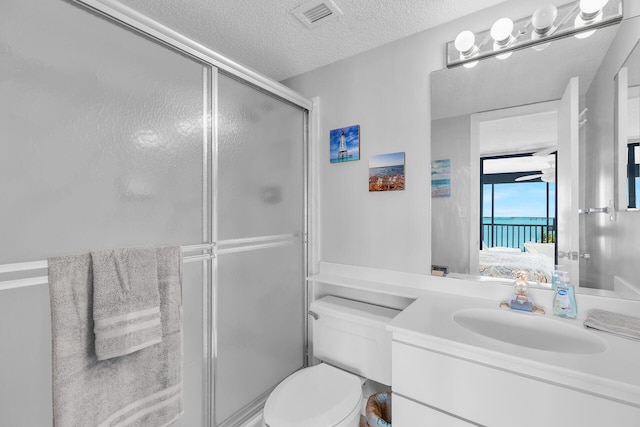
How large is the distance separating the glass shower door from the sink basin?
1.07 metres

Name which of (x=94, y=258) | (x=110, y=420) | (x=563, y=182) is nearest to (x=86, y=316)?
(x=94, y=258)

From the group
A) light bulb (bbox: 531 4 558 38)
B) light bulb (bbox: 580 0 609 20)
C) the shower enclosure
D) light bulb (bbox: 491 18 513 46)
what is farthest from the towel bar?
light bulb (bbox: 580 0 609 20)

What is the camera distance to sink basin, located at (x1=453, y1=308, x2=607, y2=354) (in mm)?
1128

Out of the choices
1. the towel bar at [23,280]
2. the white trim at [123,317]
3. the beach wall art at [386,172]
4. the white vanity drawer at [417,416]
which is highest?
the beach wall art at [386,172]

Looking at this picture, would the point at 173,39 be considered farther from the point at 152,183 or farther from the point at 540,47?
the point at 540,47

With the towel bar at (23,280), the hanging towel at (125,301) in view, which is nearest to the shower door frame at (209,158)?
the hanging towel at (125,301)

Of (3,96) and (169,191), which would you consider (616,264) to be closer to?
(169,191)

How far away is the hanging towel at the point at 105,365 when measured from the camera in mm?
909

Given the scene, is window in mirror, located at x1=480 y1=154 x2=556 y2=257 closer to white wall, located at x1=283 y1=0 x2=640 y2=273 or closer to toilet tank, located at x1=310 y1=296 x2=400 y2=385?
white wall, located at x1=283 y1=0 x2=640 y2=273

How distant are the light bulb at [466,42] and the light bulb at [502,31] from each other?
0.09 metres

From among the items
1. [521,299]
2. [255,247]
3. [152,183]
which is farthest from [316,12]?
[521,299]

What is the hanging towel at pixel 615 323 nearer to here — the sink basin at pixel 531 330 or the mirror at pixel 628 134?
the sink basin at pixel 531 330

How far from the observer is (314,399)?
52.4 inches

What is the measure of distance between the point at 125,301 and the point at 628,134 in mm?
2042
